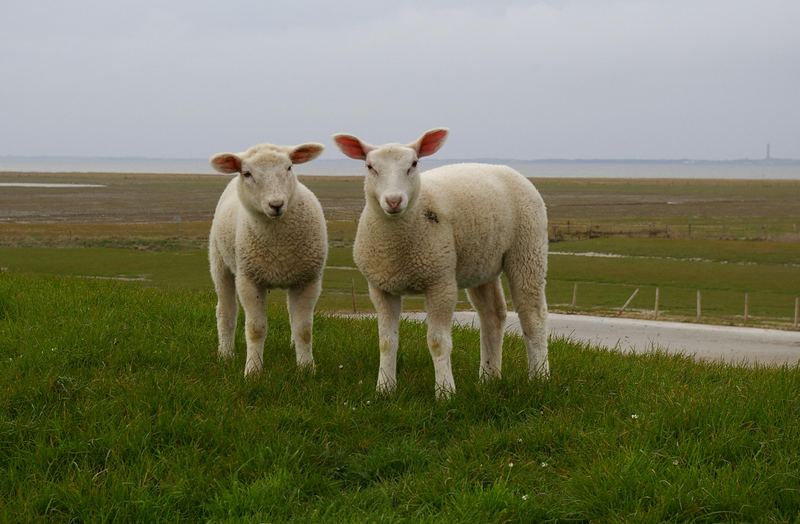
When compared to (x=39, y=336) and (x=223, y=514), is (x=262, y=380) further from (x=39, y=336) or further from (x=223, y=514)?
(x=39, y=336)

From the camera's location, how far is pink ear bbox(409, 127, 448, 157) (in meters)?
7.04

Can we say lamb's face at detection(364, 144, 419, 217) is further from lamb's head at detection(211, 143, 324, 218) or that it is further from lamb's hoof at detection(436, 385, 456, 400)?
lamb's hoof at detection(436, 385, 456, 400)

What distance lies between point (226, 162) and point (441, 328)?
95.7 inches

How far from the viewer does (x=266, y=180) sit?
7.23 metres

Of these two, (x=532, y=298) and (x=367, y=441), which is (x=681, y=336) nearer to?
(x=532, y=298)

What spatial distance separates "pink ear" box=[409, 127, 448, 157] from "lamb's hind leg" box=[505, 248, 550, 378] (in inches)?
51.8

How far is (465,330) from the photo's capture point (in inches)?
433

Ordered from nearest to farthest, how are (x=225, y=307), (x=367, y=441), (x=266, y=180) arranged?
(x=367, y=441), (x=266, y=180), (x=225, y=307)

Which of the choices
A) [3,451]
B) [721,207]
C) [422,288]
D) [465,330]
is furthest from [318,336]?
[721,207]

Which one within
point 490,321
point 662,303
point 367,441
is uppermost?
point 490,321

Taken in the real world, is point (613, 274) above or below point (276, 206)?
below

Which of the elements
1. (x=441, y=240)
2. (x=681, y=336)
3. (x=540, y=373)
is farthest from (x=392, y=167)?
(x=681, y=336)

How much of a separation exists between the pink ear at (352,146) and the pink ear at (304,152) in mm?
583

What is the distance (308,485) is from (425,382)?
226cm
